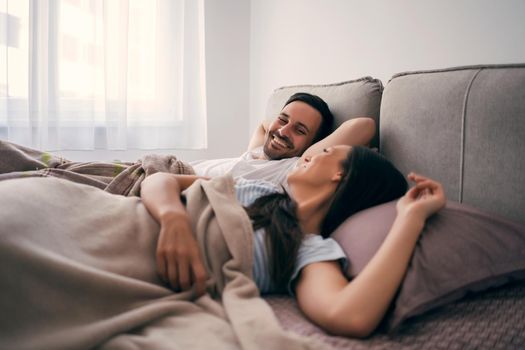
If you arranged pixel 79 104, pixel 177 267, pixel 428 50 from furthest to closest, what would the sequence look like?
pixel 79 104 < pixel 428 50 < pixel 177 267

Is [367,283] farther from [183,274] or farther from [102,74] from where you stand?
[102,74]

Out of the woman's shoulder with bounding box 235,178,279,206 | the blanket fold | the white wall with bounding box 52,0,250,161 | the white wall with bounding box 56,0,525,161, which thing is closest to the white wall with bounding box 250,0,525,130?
the white wall with bounding box 56,0,525,161

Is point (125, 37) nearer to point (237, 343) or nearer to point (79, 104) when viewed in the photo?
point (79, 104)

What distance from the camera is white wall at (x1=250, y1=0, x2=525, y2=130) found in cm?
128

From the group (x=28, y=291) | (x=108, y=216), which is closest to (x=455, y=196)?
(x=108, y=216)

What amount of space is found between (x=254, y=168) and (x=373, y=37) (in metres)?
0.84

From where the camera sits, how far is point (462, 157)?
3.40 ft

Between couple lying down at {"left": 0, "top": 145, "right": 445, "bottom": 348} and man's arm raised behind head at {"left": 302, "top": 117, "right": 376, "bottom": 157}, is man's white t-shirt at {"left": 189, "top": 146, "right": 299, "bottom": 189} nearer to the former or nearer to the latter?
man's arm raised behind head at {"left": 302, "top": 117, "right": 376, "bottom": 157}

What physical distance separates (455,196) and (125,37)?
224 centimetres

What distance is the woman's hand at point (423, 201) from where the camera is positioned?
30.7 inches

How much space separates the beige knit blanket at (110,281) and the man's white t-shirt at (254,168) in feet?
1.48

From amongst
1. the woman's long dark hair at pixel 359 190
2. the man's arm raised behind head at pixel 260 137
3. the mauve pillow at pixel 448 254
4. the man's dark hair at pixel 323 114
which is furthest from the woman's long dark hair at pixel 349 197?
the man's arm raised behind head at pixel 260 137

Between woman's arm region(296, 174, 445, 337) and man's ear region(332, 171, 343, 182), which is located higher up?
man's ear region(332, 171, 343, 182)

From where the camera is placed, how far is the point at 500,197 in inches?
37.3
